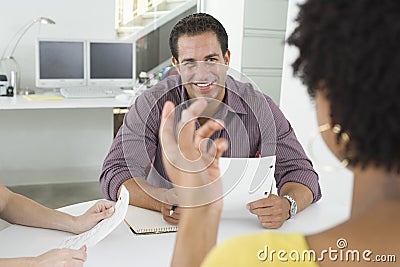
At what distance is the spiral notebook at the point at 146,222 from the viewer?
4.48 ft

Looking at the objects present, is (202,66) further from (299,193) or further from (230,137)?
(299,193)

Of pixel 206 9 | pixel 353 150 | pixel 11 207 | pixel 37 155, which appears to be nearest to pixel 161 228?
pixel 11 207

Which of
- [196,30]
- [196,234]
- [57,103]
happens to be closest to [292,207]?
[196,30]

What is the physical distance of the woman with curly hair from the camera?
0.43 metres

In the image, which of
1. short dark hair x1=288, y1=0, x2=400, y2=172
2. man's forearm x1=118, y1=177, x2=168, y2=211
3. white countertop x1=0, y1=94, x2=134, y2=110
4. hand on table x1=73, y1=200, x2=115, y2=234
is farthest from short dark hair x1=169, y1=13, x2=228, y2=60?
white countertop x1=0, y1=94, x2=134, y2=110

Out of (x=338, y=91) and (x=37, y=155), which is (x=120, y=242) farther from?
(x=37, y=155)

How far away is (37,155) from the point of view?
13.3 ft

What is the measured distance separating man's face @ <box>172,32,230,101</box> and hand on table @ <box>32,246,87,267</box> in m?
0.42

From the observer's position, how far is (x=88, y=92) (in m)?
3.73

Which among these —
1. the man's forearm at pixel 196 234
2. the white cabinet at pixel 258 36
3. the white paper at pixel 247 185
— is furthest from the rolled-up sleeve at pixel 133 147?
the white cabinet at pixel 258 36

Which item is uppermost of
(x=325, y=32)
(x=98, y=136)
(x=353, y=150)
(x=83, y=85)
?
(x=325, y=32)

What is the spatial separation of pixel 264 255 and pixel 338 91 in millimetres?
194

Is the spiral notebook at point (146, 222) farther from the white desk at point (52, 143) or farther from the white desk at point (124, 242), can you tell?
the white desk at point (52, 143)

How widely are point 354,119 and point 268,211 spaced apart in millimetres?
984
